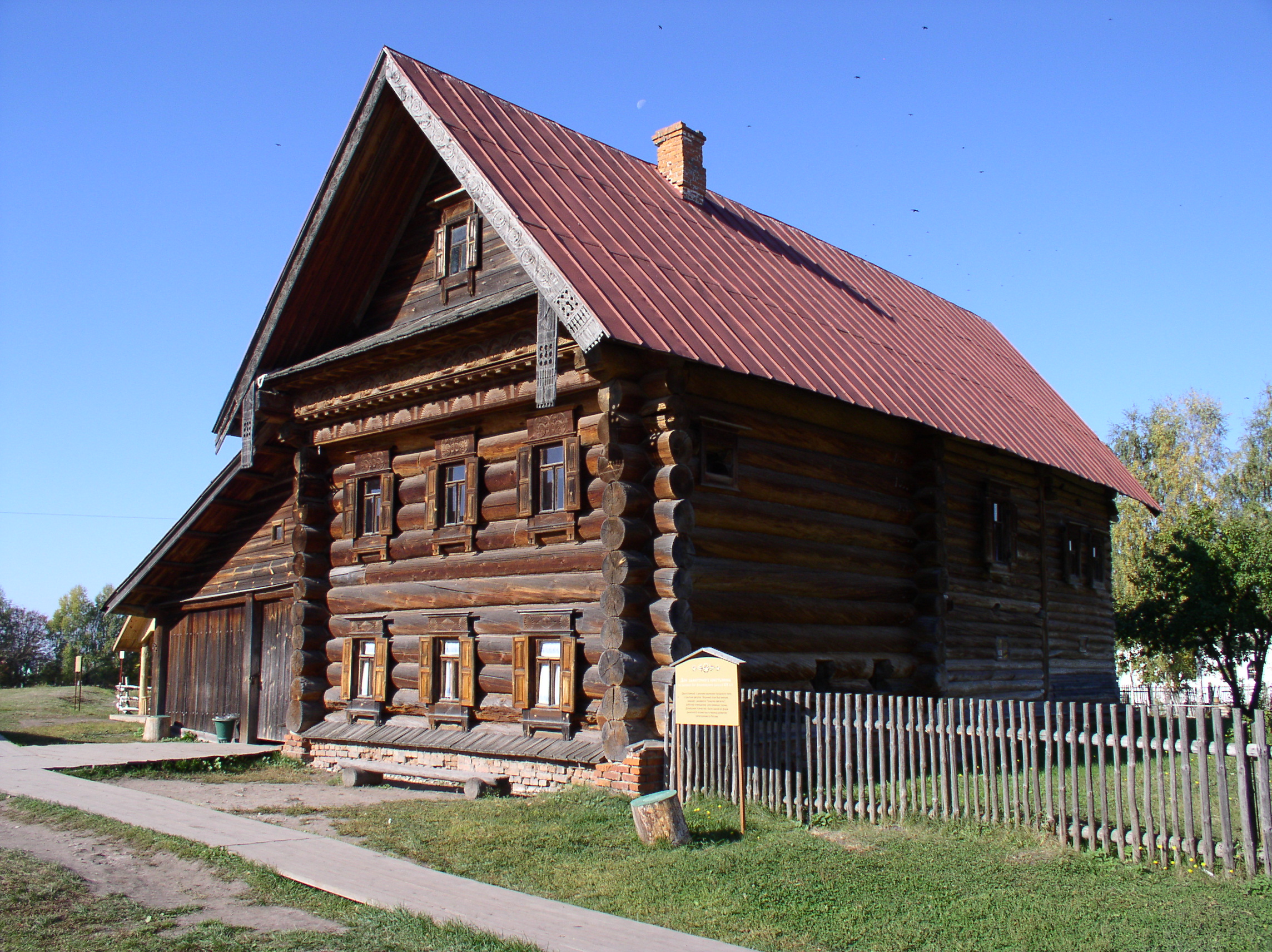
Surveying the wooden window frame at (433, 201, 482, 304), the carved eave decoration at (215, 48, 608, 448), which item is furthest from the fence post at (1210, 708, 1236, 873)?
the wooden window frame at (433, 201, 482, 304)

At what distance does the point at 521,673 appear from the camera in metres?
14.0

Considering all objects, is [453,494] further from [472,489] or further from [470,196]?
[470,196]

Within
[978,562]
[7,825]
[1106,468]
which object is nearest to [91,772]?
[7,825]

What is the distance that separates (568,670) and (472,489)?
3149mm

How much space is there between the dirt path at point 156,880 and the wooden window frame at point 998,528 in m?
13.0

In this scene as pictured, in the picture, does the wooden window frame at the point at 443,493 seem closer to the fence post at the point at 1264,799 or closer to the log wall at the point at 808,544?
the log wall at the point at 808,544

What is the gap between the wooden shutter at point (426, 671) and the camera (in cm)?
1542

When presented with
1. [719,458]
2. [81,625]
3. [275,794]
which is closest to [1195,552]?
[719,458]

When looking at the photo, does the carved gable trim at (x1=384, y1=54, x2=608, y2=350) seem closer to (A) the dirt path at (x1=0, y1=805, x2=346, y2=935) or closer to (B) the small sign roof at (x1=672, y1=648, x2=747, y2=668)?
(B) the small sign roof at (x1=672, y1=648, x2=747, y2=668)

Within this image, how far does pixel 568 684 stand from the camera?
43.8 feet

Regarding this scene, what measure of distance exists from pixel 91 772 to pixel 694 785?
9.29 meters

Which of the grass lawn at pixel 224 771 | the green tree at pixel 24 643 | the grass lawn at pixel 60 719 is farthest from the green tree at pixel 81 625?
the grass lawn at pixel 224 771

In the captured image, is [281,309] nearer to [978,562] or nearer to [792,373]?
[792,373]

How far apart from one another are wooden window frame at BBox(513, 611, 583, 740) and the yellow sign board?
2.57 metres
